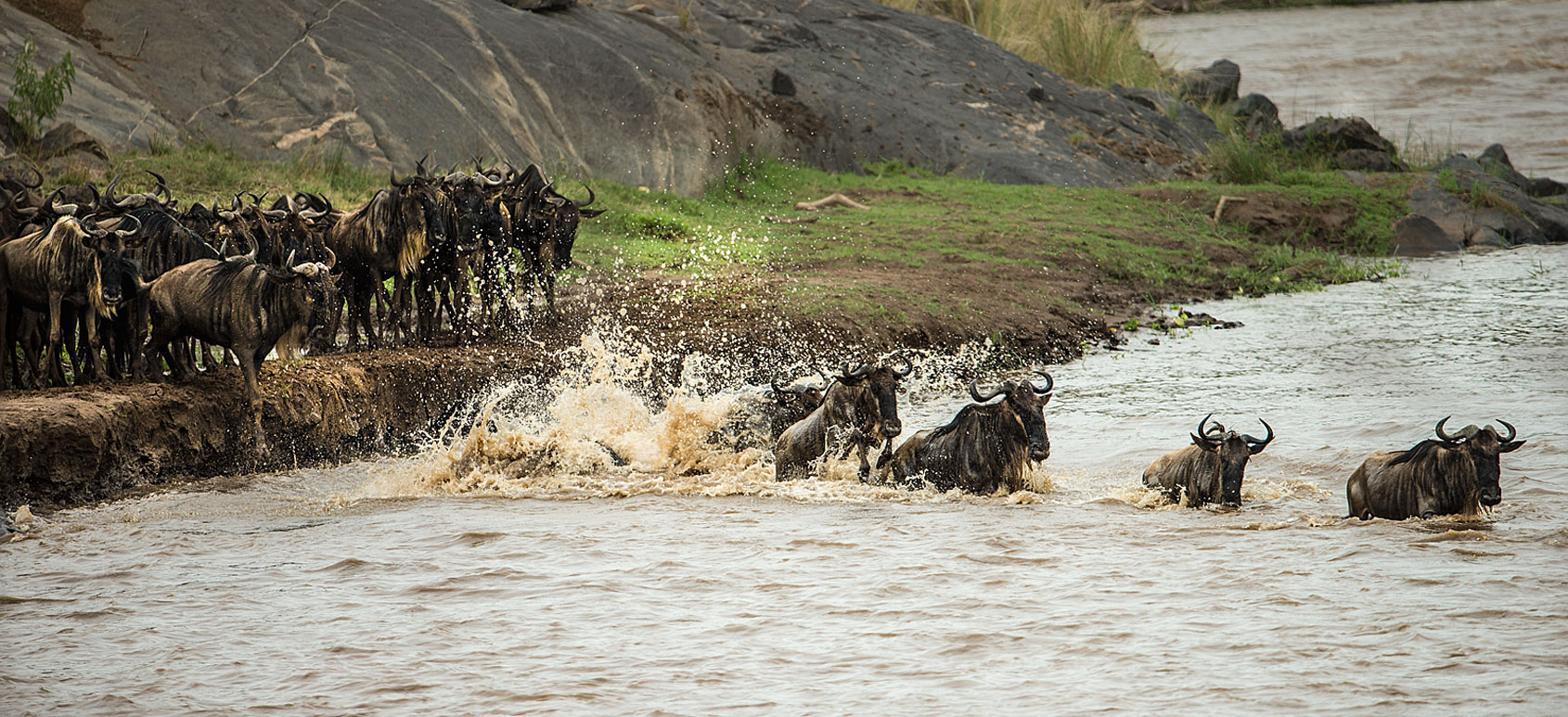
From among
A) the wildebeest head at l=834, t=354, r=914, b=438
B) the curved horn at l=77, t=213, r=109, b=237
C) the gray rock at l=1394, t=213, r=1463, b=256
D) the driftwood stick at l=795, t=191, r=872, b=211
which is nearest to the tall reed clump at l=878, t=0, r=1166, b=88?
the gray rock at l=1394, t=213, r=1463, b=256

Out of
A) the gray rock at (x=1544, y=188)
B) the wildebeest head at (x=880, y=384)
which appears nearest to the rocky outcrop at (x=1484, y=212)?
the gray rock at (x=1544, y=188)

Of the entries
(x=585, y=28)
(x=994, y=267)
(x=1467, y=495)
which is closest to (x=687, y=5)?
(x=585, y=28)

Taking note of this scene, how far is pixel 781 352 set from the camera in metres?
11.1

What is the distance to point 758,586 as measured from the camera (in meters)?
6.21

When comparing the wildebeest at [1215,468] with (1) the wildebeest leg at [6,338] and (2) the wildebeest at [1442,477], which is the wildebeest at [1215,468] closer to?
(2) the wildebeest at [1442,477]

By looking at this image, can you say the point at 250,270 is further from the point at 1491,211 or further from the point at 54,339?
the point at 1491,211

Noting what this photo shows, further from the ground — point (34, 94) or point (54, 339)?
point (34, 94)

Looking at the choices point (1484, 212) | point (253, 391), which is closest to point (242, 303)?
point (253, 391)

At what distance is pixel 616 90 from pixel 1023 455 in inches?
490

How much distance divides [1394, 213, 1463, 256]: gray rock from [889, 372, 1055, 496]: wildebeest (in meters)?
12.4

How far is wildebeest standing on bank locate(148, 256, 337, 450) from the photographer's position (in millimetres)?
7875

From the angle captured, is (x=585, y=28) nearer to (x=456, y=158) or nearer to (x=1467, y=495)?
(x=456, y=158)

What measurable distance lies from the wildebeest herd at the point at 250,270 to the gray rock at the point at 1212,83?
1942cm

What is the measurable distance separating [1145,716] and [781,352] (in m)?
6.63
